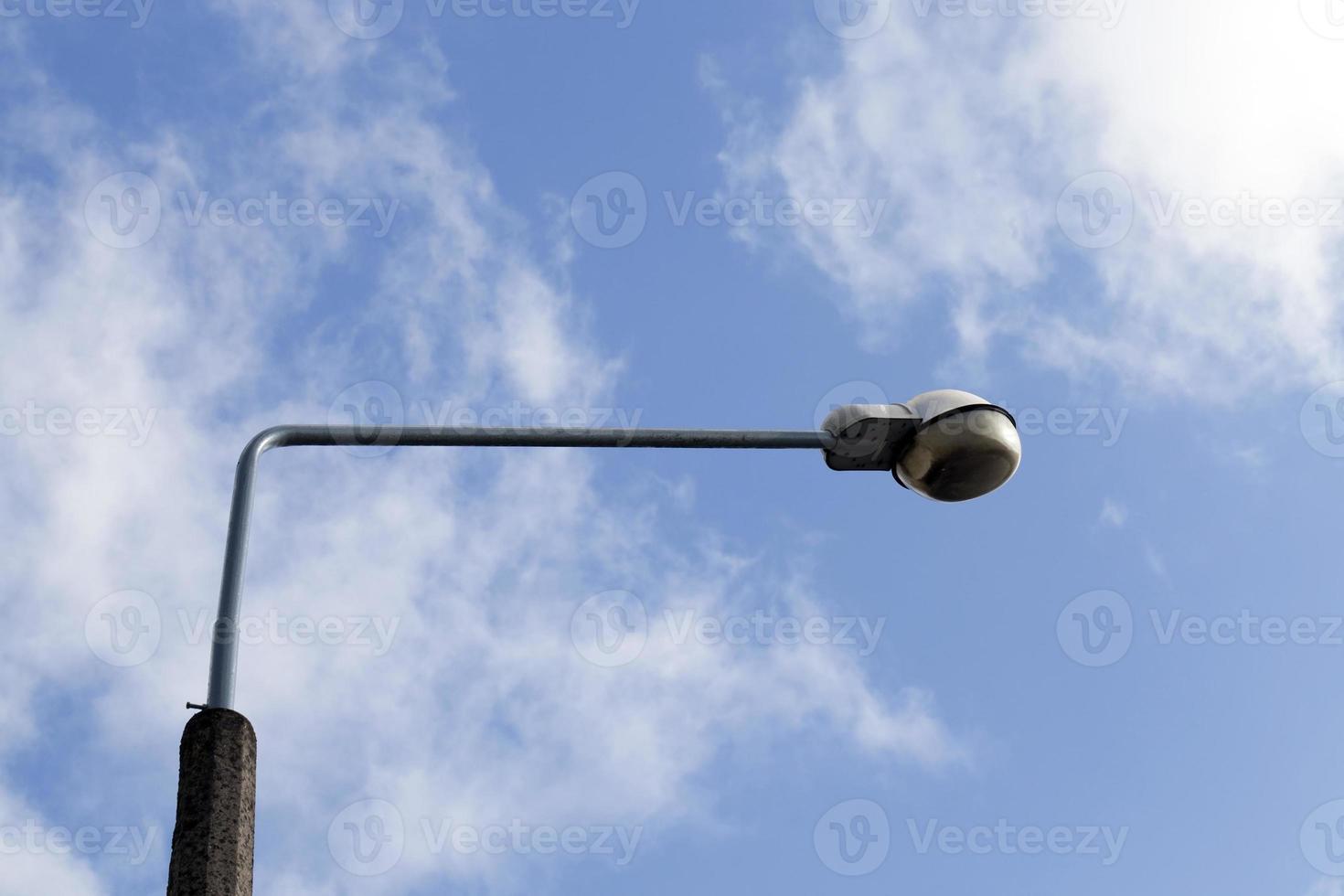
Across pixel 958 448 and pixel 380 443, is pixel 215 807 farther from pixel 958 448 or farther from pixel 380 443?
pixel 958 448

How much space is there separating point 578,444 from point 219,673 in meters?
1.97

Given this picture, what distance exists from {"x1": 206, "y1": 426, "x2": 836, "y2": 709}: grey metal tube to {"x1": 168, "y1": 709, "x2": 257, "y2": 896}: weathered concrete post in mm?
163

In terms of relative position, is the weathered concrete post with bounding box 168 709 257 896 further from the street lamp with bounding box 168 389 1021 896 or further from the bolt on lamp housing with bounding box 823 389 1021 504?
the bolt on lamp housing with bounding box 823 389 1021 504

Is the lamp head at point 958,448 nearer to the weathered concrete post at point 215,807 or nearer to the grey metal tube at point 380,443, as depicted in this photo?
the grey metal tube at point 380,443

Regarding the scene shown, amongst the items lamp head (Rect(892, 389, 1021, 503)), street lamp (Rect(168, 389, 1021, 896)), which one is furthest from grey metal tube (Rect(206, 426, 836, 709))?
lamp head (Rect(892, 389, 1021, 503))

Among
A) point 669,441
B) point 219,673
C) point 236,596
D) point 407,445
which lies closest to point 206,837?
point 219,673

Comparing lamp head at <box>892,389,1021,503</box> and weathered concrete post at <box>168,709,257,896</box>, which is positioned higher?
lamp head at <box>892,389,1021,503</box>

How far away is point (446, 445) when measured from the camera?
6.81m

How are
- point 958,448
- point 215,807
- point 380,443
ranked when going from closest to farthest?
point 215,807, point 380,443, point 958,448

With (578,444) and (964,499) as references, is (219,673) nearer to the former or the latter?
(578,444)

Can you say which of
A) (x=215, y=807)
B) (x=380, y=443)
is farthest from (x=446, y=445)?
(x=215, y=807)

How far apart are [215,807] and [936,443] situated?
140 inches

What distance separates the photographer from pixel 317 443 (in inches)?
259

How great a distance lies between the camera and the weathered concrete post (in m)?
4.92
